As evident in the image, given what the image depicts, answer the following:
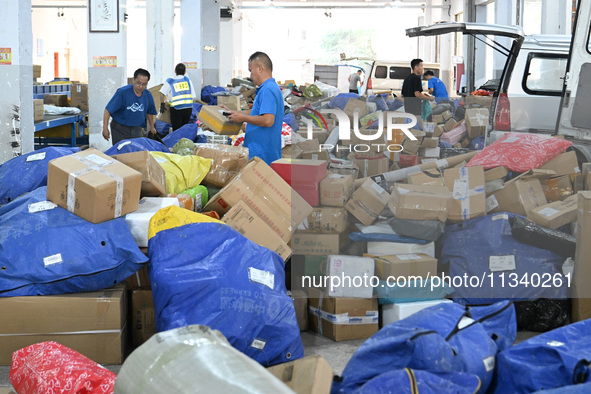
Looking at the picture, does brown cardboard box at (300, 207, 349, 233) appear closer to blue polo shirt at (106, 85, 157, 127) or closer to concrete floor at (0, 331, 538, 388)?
concrete floor at (0, 331, 538, 388)

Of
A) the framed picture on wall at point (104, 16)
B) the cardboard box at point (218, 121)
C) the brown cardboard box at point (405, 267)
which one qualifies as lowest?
the brown cardboard box at point (405, 267)

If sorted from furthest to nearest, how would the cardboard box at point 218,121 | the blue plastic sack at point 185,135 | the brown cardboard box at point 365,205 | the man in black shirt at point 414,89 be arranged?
the man in black shirt at point 414,89, the blue plastic sack at point 185,135, the cardboard box at point 218,121, the brown cardboard box at point 365,205

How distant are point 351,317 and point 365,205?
2.85 ft

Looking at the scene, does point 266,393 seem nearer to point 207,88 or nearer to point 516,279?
point 516,279

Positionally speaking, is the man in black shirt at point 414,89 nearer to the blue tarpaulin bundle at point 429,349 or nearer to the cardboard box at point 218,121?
the cardboard box at point 218,121

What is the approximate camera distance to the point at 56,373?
249 centimetres

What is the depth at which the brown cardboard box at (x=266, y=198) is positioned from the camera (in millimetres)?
4176

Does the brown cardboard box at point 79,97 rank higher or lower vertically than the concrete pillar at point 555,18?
lower

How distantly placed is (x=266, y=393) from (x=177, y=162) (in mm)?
3302

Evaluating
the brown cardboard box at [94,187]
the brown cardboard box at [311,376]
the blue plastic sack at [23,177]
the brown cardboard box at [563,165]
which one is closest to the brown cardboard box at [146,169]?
the brown cardboard box at [94,187]

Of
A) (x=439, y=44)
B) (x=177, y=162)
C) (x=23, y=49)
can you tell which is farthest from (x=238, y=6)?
(x=177, y=162)

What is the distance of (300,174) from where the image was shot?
4.54m

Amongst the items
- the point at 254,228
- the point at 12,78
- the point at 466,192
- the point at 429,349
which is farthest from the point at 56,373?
the point at 12,78

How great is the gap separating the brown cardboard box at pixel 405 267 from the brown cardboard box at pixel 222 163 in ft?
4.30
